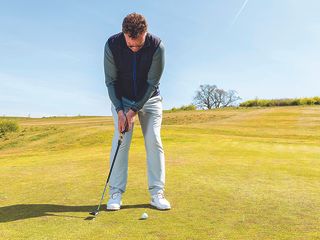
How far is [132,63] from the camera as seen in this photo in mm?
5145

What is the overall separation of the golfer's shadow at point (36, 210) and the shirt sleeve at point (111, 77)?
124 centimetres

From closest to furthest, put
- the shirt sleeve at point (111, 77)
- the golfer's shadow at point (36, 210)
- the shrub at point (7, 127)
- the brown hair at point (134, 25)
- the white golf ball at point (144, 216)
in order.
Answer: the white golf ball at point (144, 216) < the golfer's shadow at point (36, 210) < the brown hair at point (134, 25) < the shirt sleeve at point (111, 77) < the shrub at point (7, 127)

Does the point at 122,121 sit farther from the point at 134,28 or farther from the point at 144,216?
the point at 144,216

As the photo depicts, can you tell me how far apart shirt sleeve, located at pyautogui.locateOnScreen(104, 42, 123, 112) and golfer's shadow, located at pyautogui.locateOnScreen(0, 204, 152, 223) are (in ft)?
4.08

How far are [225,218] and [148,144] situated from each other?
5.09 feet

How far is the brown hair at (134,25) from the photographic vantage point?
4719mm

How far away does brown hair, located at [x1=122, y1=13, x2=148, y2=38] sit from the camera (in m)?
4.72

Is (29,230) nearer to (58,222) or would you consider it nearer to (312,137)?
(58,222)

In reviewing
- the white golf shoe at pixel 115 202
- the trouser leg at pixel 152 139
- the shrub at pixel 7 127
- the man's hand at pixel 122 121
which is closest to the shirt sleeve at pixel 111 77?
the man's hand at pixel 122 121

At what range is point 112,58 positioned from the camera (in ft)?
16.9

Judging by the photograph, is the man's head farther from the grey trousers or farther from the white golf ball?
the white golf ball

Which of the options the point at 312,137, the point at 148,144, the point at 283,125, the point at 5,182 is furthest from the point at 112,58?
the point at 283,125

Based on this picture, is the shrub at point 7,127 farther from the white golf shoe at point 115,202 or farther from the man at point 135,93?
the white golf shoe at point 115,202

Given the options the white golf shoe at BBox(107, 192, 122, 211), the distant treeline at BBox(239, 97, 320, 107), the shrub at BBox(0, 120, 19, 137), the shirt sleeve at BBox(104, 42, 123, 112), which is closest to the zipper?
the shirt sleeve at BBox(104, 42, 123, 112)
